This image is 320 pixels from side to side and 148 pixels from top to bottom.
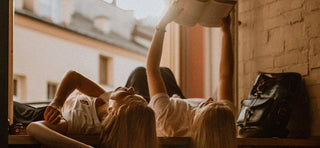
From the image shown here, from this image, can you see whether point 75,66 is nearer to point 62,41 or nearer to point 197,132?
point 62,41

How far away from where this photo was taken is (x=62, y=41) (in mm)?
23594

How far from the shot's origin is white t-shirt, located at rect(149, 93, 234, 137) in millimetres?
2611

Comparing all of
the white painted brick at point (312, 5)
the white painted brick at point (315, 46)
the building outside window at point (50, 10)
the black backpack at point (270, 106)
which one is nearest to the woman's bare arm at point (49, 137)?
the black backpack at point (270, 106)

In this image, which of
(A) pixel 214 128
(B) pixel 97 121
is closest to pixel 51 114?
(B) pixel 97 121

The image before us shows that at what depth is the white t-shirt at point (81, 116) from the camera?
2.13 metres

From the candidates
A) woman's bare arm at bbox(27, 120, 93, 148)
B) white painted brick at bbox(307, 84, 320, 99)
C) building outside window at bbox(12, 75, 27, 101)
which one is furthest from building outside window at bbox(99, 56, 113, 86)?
woman's bare arm at bbox(27, 120, 93, 148)

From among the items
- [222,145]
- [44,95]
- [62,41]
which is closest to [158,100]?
[222,145]

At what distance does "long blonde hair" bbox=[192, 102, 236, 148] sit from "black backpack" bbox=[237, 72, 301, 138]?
0.46 meters

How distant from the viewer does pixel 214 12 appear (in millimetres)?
3055

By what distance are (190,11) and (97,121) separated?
1135mm

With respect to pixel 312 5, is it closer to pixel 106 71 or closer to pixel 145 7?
pixel 145 7

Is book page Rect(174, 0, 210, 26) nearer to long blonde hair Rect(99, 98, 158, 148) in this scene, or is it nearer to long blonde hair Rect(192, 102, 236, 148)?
long blonde hair Rect(192, 102, 236, 148)

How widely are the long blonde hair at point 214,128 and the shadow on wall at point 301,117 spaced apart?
85 cm

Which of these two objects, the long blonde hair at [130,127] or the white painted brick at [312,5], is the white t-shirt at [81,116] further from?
the white painted brick at [312,5]
